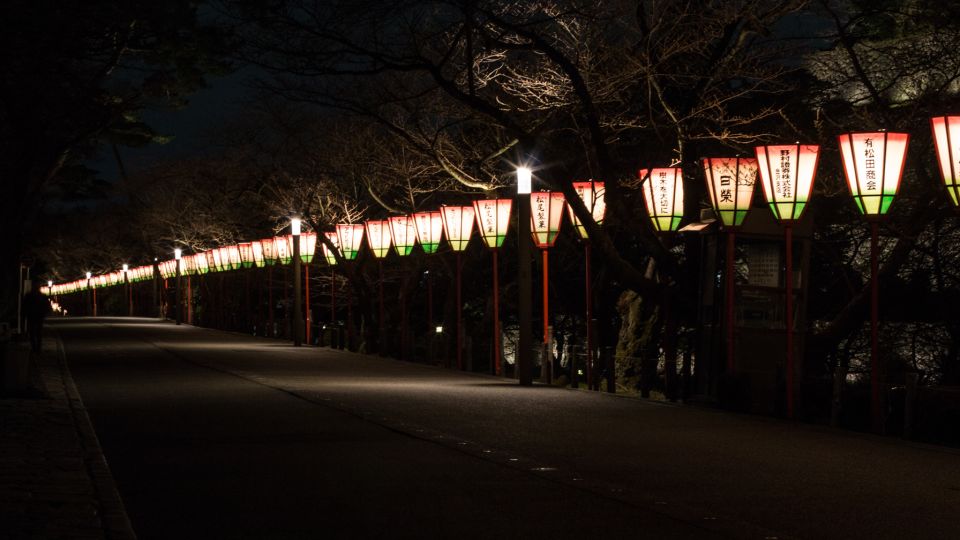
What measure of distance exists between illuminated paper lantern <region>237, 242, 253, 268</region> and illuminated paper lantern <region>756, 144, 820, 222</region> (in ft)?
117

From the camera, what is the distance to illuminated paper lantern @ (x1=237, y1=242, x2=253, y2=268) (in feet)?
168

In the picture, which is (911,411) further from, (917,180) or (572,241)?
(572,241)

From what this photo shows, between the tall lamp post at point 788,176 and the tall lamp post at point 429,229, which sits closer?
the tall lamp post at point 788,176

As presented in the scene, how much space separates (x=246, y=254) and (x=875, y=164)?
39.4 metres

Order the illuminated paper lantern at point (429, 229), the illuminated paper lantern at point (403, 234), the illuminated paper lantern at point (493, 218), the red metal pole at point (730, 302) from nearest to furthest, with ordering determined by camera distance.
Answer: the red metal pole at point (730, 302) < the illuminated paper lantern at point (493, 218) < the illuminated paper lantern at point (429, 229) < the illuminated paper lantern at point (403, 234)

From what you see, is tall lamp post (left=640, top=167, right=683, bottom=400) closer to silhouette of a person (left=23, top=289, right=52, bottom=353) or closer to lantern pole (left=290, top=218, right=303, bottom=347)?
silhouette of a person (left=23, top=289, right=52, bottom=353)

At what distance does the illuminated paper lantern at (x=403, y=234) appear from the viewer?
1318 inches

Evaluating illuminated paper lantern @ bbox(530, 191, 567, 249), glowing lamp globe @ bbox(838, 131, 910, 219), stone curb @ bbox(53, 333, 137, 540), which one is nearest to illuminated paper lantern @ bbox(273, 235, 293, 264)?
illuminated paper lantern @ bbox(530, 191, 567, 249)

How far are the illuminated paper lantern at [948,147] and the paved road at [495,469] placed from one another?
382 centimetres

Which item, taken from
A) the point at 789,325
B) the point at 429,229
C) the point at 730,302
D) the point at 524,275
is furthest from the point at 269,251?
the point at 789,325

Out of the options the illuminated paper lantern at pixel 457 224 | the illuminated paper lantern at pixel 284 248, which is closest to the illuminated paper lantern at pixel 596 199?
the illuminated paper lantern at pixel 457 224

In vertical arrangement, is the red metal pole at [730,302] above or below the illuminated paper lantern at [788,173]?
below

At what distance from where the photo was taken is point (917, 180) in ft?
71.9

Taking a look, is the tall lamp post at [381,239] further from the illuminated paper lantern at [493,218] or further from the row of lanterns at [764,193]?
the illuminated paper lantern at [493,218]
